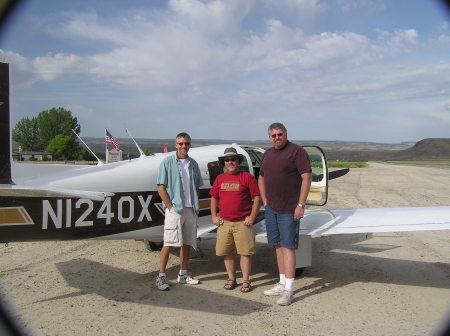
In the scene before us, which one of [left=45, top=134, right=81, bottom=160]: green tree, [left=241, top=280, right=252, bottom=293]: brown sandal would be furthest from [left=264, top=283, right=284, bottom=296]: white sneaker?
[left=45, top=134, right=81, bottom=160]: green tree

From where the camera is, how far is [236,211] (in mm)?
4535

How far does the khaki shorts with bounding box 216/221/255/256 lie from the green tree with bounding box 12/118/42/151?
71.1 m

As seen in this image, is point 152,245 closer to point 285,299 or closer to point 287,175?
point 285,299

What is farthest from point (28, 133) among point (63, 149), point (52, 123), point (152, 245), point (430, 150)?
point (430, 150)

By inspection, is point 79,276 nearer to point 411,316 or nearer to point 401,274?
point 411,316

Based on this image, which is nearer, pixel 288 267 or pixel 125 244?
pixel 288 267

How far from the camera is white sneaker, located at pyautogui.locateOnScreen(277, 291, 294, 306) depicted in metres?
4.16

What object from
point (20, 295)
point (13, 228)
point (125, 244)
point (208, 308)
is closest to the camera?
point (13, 228)

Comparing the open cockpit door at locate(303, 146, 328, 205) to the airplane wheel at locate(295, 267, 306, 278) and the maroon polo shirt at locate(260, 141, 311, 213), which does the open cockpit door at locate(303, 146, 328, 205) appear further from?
the maroon polo shirt at locate(260, 141, 311, 213)

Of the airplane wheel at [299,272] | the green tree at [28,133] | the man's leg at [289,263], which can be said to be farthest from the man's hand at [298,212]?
the green tree at [28,133]

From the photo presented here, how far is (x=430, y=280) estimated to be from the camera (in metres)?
5.03

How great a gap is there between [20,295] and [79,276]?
2.88 feet

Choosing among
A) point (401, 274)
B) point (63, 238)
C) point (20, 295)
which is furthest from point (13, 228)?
point (401, 274)

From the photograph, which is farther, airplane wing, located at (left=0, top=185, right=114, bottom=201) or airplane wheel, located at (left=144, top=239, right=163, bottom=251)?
airplane wheel, located at (left=144, top=239, right=163, bottom=251)
